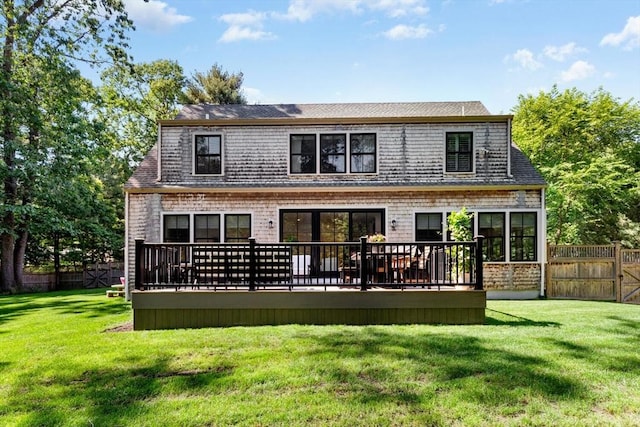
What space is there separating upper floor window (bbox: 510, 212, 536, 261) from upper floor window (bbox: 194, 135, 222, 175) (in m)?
8.81

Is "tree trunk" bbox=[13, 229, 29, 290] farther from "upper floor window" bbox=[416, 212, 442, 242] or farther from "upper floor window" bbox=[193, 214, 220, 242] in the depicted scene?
"upper floor window" bbox=[416, 212, 442, 242]

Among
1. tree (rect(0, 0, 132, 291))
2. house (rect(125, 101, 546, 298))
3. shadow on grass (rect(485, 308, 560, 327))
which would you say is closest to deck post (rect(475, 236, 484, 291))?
shadow on grass (rect(485, 308, 560, 327))

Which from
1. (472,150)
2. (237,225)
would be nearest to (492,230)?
(472,150)

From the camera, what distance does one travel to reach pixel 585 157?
1973 centimetres

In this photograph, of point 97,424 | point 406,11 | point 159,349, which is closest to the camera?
point 97,424

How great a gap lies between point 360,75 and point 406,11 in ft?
11.4

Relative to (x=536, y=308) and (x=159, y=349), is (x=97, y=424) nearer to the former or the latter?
(x=159, y=349)

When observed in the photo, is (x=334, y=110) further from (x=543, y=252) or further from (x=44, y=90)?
(x=44, y=90)

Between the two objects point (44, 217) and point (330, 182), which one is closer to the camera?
point (330, 182)

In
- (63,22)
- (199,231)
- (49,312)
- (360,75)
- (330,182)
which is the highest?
(63,22)

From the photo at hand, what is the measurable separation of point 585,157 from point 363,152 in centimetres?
1469

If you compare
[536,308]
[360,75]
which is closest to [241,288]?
[536,308]

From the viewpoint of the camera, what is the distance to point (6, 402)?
12.1ft

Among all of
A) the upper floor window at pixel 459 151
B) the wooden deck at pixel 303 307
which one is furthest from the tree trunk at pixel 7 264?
the upper floor window at pixel 459 151
